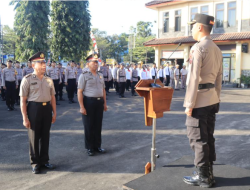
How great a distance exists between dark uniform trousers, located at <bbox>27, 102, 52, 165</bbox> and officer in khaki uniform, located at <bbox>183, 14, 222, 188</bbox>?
236cm

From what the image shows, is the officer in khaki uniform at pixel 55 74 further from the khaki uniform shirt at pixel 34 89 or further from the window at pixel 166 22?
the window at pixel 166 22

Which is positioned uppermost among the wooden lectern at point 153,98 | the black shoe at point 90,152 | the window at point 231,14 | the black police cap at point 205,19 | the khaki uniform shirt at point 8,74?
the window at point 231,14

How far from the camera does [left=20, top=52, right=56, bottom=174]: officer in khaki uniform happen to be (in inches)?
165

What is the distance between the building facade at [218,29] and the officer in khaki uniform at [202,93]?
1754 centimetres

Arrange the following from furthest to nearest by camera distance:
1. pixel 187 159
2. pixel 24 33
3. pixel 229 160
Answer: pixel 24 33, pixel 229 160, pixel 187 159

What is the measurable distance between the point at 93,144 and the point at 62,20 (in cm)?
2173

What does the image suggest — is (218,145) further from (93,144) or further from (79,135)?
(79,135)

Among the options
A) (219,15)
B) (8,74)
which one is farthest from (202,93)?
(219,15)

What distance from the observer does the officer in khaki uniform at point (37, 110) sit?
4.19m

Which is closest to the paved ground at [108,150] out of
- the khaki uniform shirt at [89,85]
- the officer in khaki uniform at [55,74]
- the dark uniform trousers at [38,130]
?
the dark uniform trousers at [38,130]

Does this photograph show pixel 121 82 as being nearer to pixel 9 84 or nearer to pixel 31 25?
pixel 9 84

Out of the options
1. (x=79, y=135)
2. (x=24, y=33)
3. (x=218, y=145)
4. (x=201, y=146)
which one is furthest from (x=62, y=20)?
(x=201, y=146)

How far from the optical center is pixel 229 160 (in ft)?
15.1

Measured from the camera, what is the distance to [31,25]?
72.6ft
